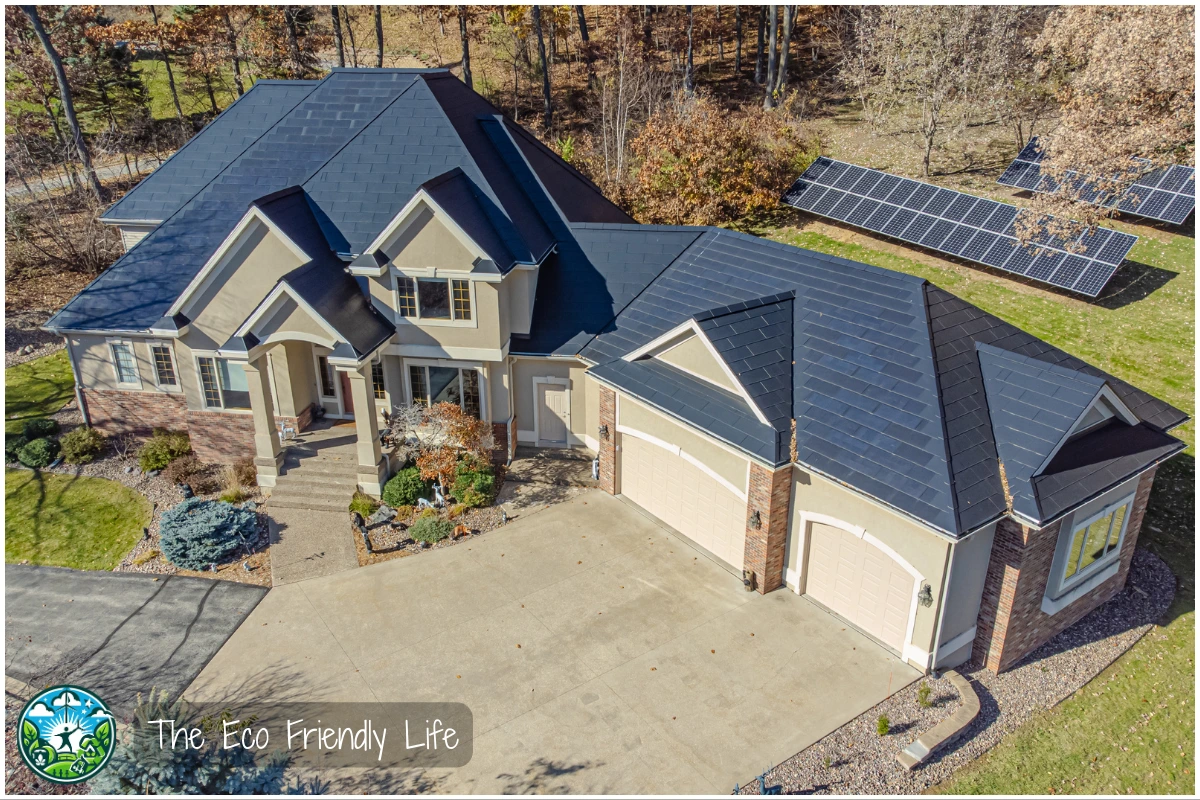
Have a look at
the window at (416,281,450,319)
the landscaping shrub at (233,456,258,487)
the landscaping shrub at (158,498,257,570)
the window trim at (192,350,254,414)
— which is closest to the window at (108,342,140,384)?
the window trim at (192,350,254,414)

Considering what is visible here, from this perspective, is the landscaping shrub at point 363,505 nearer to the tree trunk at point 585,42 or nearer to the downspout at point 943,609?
the downspout at point 943,609

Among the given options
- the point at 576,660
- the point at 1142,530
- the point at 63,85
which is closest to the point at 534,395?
the point at 576,660

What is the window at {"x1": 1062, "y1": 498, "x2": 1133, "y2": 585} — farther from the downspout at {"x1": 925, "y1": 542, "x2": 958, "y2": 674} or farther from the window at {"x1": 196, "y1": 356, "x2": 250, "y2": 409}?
the window at {"x1": 196, "y1": 356, "x2": 250, "y2": 409}

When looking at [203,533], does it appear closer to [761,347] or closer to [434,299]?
[434,299]

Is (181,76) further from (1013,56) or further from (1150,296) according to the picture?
(1150,296)

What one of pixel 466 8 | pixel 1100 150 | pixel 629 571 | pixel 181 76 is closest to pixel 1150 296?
pixel 1100 150

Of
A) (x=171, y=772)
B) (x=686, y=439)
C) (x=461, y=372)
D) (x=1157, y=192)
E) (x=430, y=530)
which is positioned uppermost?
(x=1157, y=192)
